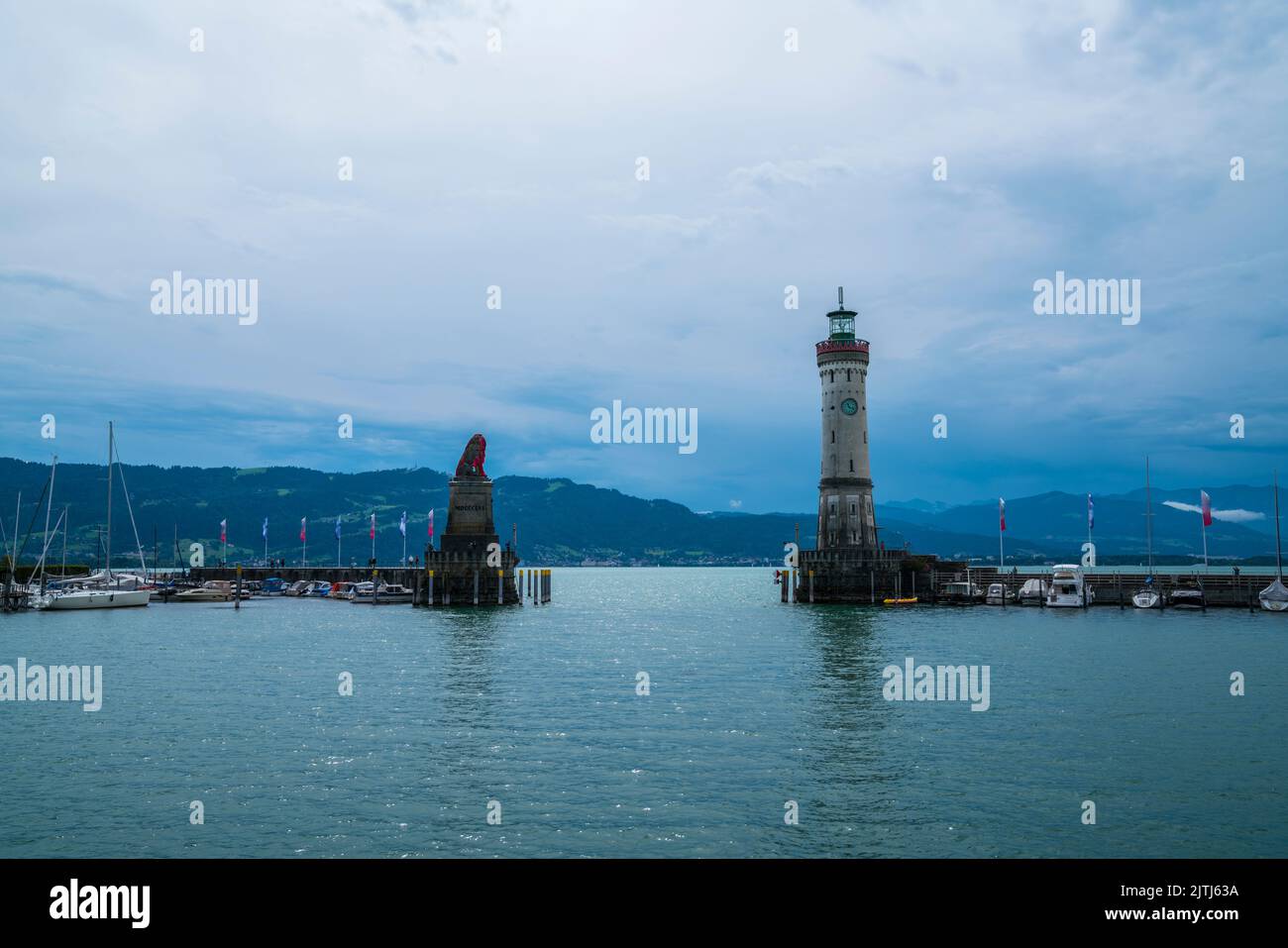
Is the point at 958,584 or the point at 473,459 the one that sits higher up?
the point at 473,459

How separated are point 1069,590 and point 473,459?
61016 millimetres

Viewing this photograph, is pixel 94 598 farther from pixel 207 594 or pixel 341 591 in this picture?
pixel 341 591

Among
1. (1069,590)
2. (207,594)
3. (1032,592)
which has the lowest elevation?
(207,594)

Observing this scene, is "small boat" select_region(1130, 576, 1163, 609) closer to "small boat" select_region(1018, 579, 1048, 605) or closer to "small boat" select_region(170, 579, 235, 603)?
"small boat" select_region(1018, 579, 1048, 605)

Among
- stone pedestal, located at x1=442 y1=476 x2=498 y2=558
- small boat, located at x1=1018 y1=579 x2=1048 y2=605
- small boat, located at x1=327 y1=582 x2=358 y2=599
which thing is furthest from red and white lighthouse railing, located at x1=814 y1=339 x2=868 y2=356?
small boat, located at x1=327 y1=582 x2=358 y2=599

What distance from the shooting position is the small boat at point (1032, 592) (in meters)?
98.2

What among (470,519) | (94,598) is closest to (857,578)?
(470,519)

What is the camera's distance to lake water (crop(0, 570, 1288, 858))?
21250mm

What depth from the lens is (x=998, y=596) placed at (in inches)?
3939

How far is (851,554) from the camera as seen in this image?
10106 cm

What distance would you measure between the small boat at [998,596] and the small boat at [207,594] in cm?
8685
